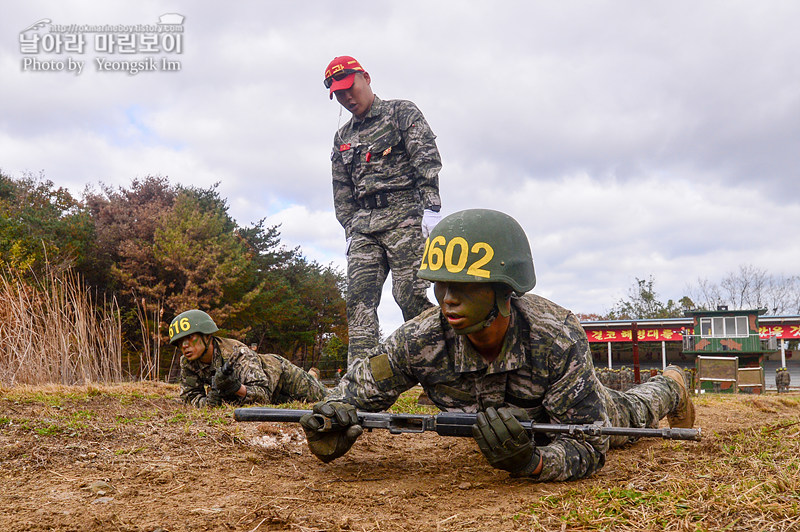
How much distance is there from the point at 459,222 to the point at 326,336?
986 inches

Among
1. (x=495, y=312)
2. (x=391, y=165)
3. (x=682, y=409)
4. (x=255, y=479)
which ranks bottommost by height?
(x=255, y=479)

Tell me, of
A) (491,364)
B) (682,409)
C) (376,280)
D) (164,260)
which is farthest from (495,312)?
(164,260)

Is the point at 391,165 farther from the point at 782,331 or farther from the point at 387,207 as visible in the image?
the point at 782,331

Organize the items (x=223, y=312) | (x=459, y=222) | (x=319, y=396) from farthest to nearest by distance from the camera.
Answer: (x=223, y=312), (x=319, y=396), (x=459, y=222)

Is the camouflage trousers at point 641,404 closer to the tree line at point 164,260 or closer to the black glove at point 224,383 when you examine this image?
the black glove at point 224,383

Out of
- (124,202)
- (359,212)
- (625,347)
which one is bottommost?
(625,347)

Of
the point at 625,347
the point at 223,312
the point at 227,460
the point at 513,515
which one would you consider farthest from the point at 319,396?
the point at 625,347

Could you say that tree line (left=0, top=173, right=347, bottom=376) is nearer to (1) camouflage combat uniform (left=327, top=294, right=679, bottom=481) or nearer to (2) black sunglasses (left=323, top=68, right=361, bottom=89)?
(2) black sunglasses (left=323, top=68, right=361, bottom=89)

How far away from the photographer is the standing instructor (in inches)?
215

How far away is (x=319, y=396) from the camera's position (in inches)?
256

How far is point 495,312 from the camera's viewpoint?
2.92 meters

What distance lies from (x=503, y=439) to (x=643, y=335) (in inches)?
1148

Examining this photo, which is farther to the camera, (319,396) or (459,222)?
(319,396)

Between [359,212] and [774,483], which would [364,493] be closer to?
[774,483]
